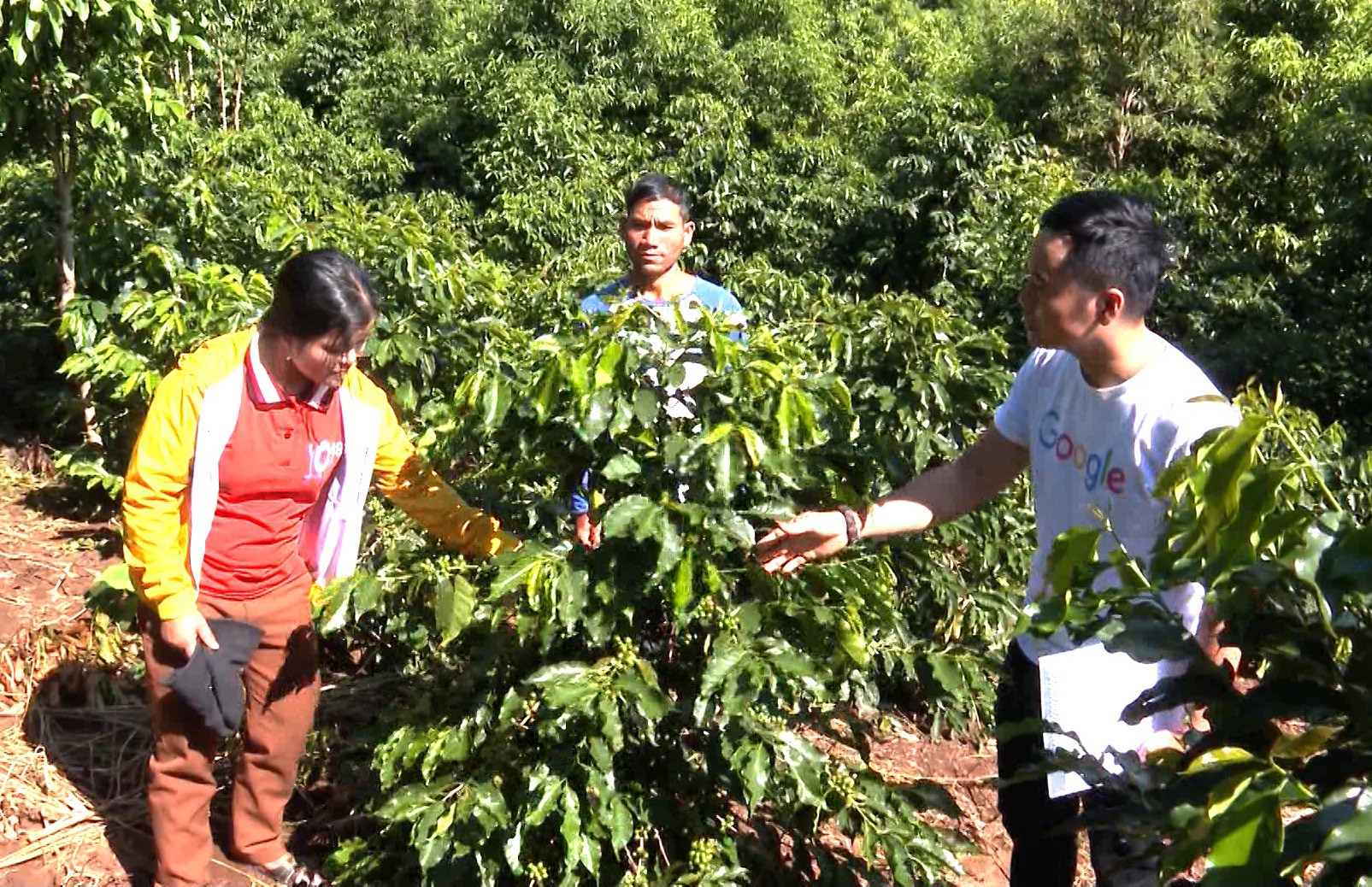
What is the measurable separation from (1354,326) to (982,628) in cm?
587

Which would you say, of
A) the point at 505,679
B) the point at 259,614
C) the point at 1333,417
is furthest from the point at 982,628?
the point at 1333,417

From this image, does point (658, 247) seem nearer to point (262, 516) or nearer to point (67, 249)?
point (262, 516)

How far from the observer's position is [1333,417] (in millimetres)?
8289

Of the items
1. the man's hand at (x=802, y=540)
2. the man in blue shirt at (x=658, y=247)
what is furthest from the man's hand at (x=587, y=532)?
the man in blue shirt at (x=658, y=247)

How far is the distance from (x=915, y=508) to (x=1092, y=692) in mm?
555

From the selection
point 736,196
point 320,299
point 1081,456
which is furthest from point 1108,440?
point 736,196

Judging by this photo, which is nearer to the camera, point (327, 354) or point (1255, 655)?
point (1255, 655)

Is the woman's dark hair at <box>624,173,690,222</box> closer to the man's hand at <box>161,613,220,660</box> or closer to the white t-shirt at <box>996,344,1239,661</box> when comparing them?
the white t-shirt at <box>996,344,1239,661</box>

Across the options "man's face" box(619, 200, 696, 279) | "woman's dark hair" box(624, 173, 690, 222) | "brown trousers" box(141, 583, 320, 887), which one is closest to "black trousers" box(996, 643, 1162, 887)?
"brown trousers" box(141, 583, 320, 887)

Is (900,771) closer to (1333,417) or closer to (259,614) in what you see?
(259,614)

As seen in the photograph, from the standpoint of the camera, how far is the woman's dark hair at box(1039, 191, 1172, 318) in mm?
2119

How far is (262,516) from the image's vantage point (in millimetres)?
2871

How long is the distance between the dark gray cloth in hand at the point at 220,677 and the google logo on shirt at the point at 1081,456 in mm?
1710

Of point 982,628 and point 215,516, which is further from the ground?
point 982,628
